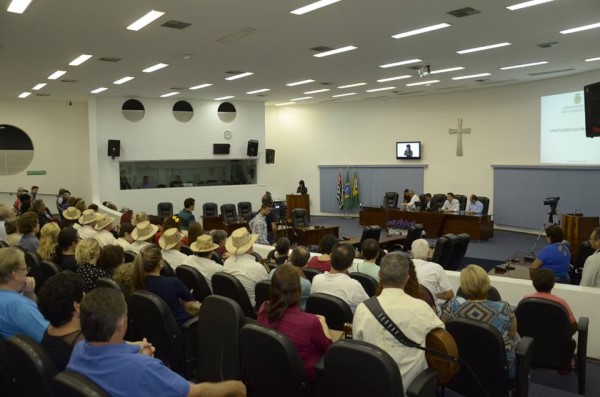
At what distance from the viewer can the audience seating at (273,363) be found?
107 inches

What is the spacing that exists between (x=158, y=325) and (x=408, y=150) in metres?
14.6

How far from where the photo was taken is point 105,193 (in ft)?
50.3

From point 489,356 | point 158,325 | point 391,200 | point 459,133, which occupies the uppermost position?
point 459,133

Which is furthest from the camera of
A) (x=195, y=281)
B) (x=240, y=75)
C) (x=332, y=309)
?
(x=240, y=75)

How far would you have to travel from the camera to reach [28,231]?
633 centimetres

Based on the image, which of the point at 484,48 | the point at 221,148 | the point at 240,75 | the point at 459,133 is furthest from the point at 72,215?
the point at 459,133

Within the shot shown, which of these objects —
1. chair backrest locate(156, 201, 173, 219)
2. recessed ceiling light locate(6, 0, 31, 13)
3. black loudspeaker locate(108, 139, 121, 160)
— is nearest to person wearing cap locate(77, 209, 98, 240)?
recessed ceiling light locate(6, 0, 31, 13)

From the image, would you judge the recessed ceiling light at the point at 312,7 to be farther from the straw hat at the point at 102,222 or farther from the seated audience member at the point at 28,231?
the seated audience member at the point at 28,231

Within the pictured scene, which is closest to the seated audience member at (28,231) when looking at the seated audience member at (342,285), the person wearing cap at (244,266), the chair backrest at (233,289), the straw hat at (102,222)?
the straw hat at (102,222)

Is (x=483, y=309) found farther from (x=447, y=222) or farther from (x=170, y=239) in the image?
(x=447, y=222)

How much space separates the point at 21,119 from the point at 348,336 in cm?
1656

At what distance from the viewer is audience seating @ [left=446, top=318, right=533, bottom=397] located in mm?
3135

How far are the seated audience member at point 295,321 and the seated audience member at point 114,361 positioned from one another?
87 cm

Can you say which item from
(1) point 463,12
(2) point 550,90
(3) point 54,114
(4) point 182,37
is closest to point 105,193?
(3) point 54,114
